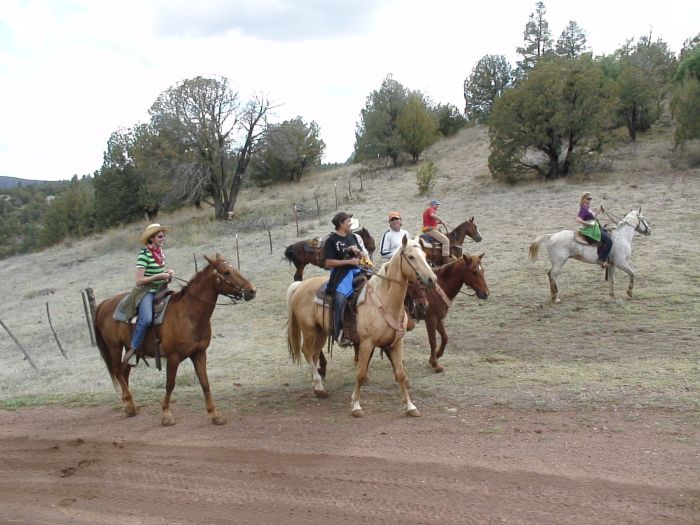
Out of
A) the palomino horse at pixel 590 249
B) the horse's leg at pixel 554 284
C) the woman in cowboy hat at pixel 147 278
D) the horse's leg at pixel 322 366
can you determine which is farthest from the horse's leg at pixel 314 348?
the palomino horse at pixel 590 249

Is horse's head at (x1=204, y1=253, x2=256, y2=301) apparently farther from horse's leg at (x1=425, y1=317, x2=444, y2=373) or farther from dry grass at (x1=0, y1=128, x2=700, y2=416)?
horse's leg at (x1=425, y1=317, x2=444, y2=373)

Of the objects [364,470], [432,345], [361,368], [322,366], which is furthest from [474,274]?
[364,470]

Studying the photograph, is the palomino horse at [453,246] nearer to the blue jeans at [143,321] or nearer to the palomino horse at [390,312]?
the palomino horse at [390,312]

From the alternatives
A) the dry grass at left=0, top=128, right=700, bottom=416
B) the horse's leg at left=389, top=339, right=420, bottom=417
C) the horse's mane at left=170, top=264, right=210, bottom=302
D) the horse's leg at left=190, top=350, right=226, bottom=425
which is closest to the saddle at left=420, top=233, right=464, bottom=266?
the dry grass at left=0, top=128, right=700, bottom=416

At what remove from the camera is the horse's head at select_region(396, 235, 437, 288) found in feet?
21.3

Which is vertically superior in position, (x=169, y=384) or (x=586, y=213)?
(x=586, y=213)

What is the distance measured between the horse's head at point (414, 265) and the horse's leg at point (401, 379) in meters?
0.94

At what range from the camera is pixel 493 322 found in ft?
39.5

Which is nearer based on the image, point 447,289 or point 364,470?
point 364,470

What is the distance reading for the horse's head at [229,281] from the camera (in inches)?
278

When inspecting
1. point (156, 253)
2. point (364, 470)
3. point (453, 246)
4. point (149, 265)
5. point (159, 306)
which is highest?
point (156, 253)

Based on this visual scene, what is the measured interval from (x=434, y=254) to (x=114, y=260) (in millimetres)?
22408

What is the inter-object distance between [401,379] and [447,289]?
2792 mm

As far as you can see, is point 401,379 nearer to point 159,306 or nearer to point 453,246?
point 159,306
